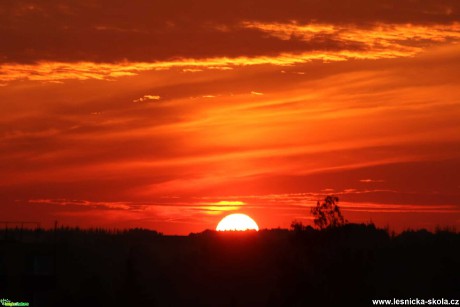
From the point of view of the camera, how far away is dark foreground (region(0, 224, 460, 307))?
2040 inches

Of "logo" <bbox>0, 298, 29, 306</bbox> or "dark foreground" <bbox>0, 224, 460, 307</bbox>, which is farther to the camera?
"logo" <bbox>0, 298, 29, 306</bbox>

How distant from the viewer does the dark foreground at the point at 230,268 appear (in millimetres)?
51812

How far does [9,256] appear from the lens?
7869cm

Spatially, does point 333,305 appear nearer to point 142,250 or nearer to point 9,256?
point 9,256

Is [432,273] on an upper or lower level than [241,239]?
lower

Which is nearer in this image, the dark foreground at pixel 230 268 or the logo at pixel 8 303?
the dark foreground at pixel 230 268

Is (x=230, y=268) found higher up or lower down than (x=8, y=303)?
higher up

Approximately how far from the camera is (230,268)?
90.1 m

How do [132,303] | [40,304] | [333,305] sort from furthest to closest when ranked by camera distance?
1. [40,304]
2. [132,303]
3. [333,305]

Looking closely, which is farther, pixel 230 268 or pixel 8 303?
pixel 230 268

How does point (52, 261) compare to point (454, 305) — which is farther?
point (52, 261)

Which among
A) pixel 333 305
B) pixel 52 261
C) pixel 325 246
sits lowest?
pixel 333 305

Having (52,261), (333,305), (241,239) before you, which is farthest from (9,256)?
(333,305)

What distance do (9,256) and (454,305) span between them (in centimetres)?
3866
